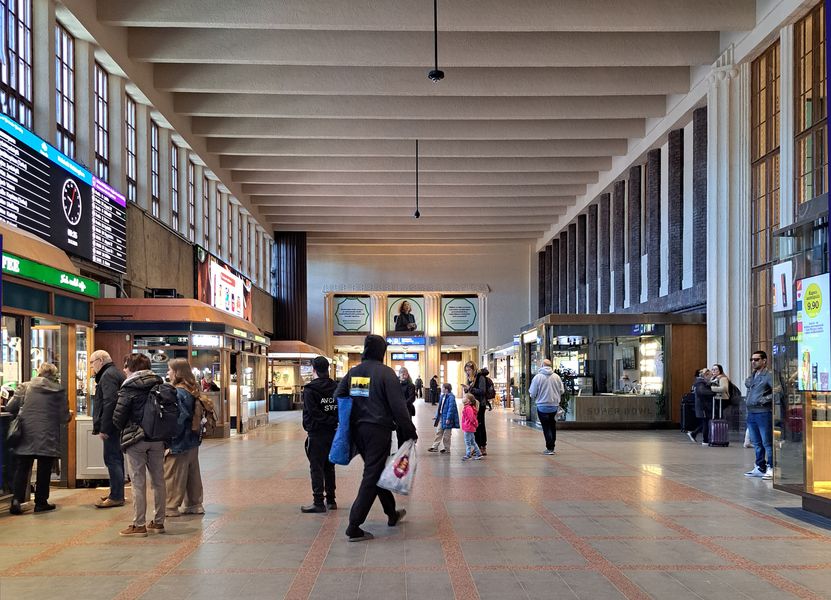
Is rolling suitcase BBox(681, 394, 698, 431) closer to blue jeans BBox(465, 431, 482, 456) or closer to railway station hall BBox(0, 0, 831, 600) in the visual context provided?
railway station hall BBox(0, 0, 831, 600)

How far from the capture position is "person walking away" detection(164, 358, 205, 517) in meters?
7.20

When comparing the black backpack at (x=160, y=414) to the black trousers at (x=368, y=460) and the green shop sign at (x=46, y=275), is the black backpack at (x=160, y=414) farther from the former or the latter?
the green shop sign at (x=46, y=275)

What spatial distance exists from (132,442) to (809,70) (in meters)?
12.4

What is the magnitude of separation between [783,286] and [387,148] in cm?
1639

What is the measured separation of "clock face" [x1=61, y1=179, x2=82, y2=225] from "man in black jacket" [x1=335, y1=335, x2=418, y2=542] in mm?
8479

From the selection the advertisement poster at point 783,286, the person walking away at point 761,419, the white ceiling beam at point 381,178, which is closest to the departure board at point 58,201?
the advertisement poster at point 783,286

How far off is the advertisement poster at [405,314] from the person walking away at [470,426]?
29.3 metres

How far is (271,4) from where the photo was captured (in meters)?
14.1

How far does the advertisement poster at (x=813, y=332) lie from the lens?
22.8 feet

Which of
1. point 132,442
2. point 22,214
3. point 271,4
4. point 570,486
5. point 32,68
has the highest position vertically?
point 271,4

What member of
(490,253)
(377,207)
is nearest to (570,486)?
(377,207)

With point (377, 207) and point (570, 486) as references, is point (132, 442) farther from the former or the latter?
point (377, 207)

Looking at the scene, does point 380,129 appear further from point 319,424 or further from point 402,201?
point 319,424

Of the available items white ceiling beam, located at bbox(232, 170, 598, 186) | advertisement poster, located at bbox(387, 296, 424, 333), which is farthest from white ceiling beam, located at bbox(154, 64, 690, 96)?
advertisement poster, located at bbox(387, 296, 424, 333)
